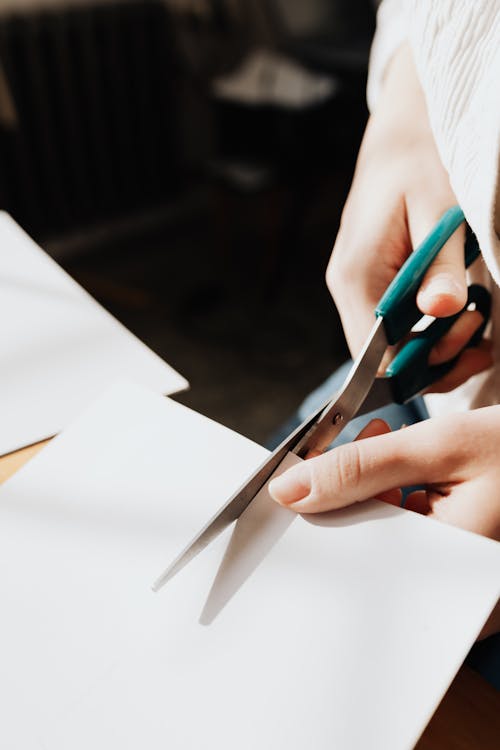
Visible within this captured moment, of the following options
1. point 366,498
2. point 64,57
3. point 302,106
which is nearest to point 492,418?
point 366,498

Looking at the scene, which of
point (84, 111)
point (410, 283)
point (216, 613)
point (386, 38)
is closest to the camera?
point (216, 613)

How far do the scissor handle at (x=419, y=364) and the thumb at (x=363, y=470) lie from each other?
0.36 ft

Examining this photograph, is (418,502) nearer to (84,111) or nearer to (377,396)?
(377,396)

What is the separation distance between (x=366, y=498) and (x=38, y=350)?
23cm

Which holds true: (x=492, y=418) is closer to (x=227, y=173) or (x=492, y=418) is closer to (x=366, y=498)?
(x=366, y=498)

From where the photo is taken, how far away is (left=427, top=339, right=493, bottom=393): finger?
487 mm

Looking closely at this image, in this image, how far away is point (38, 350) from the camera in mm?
428

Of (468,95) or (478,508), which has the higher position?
(468,95)

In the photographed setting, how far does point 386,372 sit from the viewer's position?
1.43 ft

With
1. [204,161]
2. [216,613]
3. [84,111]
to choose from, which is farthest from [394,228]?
[84,111]

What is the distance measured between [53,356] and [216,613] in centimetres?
20

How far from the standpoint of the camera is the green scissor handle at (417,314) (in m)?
0.41

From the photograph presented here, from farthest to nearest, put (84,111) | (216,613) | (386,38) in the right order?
(84,111) < (386,38) < (216,613)

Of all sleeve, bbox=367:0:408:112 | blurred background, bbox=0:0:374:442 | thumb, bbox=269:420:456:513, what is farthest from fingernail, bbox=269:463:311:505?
blurred background, bbox=0:0:374:442
